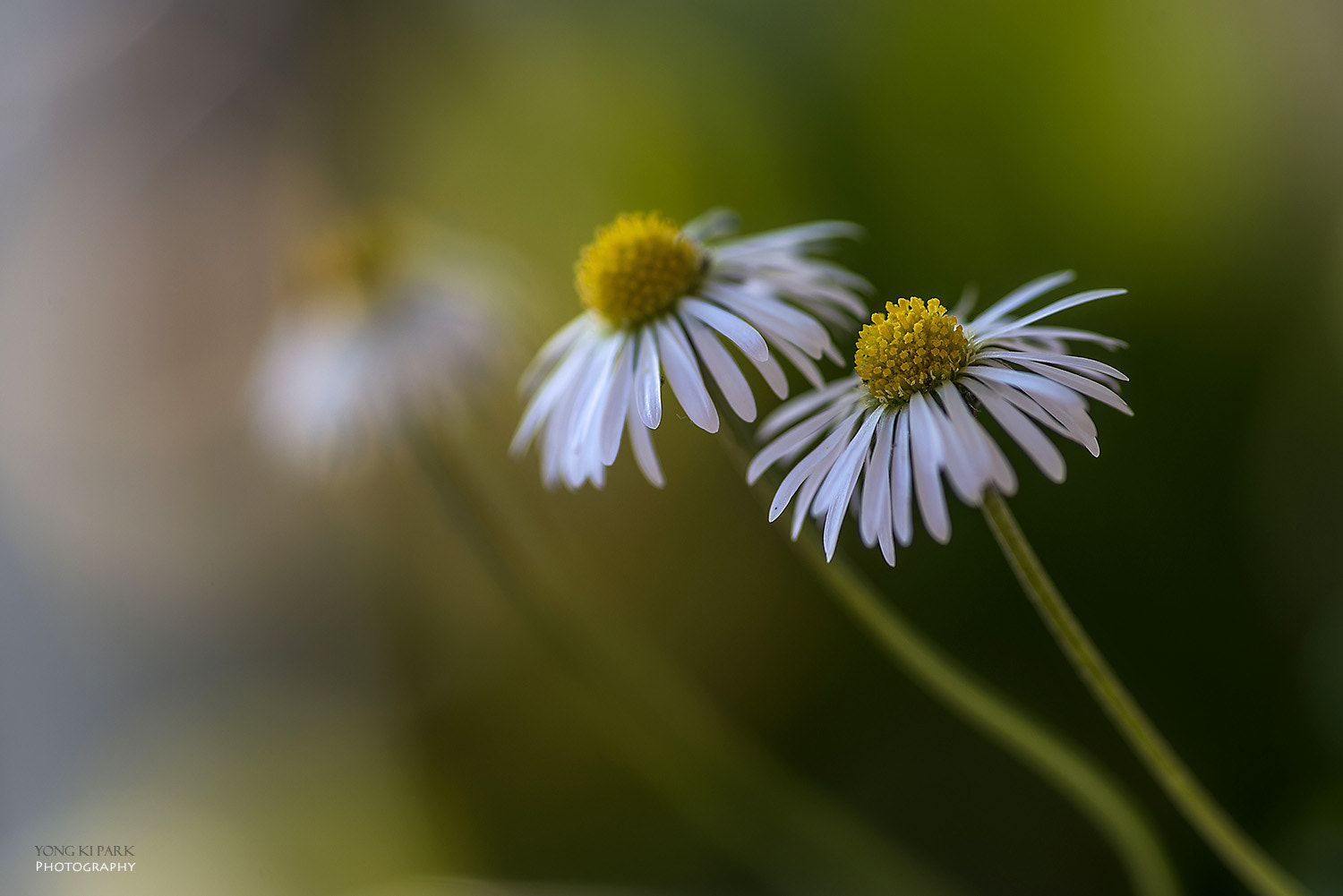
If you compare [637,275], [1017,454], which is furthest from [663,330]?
[1017,454]

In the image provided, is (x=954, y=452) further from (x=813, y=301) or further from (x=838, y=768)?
(x=838, y=768)

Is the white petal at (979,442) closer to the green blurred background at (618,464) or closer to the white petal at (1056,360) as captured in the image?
the white petal at (1056,360)

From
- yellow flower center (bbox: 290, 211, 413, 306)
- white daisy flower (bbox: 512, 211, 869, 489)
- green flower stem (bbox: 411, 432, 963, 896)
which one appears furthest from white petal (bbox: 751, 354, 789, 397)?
yellow flower center (bbox: 290, 211, 413, 306)

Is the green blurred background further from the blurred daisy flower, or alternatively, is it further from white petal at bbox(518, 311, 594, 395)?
white petal at bbox(518, 311, 594, 395)

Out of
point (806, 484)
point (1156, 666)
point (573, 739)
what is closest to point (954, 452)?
point (806, 484)

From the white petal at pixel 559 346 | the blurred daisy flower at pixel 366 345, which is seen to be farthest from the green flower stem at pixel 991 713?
the blurred daisy flower at pixel 366 345

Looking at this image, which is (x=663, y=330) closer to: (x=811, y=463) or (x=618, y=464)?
(x=811, y=463)
